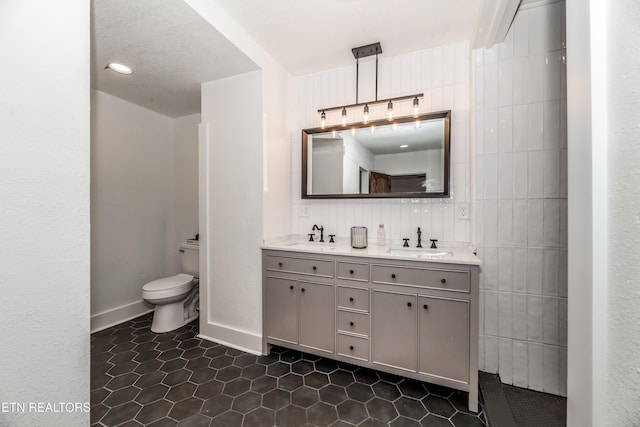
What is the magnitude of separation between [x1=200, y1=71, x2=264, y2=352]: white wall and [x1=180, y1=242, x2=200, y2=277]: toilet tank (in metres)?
0.49

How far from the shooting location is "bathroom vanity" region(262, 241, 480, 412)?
155 centimetres

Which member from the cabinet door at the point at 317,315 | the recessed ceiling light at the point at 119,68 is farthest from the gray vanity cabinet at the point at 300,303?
the recessed ceiling light at the point at 119,68

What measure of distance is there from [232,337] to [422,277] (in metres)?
1.73

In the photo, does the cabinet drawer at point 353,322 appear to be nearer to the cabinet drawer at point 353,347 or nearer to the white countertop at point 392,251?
the cabinet drawer at point 353,347

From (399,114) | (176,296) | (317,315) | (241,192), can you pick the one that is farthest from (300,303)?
(399,114)

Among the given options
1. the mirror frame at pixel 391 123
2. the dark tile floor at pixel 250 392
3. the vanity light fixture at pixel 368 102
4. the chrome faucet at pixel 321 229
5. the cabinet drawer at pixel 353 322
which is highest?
the vanity light fixture at pixel 368 102

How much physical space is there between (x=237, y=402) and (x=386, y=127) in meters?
2.31

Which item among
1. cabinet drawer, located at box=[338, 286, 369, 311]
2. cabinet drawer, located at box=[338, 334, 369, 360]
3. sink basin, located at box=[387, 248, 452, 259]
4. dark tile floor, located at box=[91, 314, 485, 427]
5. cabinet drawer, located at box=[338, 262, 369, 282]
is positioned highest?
sink basin, located at box=[387, 248, 452, 259]

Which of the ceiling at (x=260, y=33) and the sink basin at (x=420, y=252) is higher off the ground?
the ceiling at (x=260, y=33)

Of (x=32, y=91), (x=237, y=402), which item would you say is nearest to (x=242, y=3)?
(x=32, y=91)

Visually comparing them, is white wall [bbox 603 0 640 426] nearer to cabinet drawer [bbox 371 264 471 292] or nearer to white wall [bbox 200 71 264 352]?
cabinet drawer [bbox 371 264 471 292]

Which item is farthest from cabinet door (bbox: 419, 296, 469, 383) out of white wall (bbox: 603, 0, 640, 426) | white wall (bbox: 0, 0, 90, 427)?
white wall (bbox: 0, 0, 90, 427)

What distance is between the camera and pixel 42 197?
908mm

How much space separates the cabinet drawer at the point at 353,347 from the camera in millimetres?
1772
